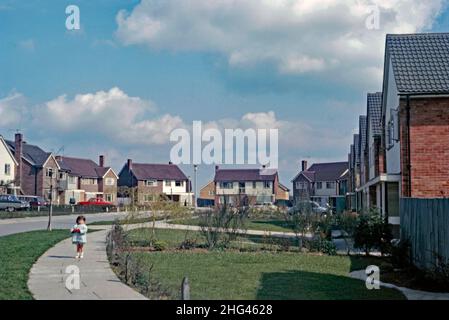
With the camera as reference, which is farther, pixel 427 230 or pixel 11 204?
pixel 11 204

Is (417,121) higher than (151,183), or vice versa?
(417,121)

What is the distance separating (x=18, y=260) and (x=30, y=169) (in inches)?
2149

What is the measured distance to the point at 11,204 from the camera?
51.0 meters

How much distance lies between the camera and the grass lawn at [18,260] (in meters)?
9.64

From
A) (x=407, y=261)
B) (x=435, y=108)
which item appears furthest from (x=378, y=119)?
(x=407, y=261)

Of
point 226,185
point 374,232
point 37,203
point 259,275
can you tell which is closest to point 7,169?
point 37,203

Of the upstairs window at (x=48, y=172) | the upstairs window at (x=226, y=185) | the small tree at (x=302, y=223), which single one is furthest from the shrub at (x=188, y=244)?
the upstairs window at (x=226, y=185)

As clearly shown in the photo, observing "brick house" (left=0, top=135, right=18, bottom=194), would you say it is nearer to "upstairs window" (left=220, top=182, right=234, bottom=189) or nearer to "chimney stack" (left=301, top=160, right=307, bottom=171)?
"upstairs window" (left=220, top=182, right=234, bottom=189)

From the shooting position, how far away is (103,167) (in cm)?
8425

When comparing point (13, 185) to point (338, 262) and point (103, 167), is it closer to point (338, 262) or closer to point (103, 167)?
point (103, 167)

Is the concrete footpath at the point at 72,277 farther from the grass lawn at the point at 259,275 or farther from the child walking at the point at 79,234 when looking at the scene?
the grass lawn at the point at 259,275

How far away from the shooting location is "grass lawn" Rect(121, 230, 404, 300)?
10.5 meters

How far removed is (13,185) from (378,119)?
155 ft

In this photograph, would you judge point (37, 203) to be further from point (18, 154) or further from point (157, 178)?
point (157, 178)
